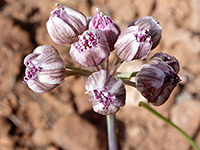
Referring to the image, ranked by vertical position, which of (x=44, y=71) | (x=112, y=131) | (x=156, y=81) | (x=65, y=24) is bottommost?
(x=112, y=131)

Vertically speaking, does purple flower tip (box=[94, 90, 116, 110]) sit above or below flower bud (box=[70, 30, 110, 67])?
below

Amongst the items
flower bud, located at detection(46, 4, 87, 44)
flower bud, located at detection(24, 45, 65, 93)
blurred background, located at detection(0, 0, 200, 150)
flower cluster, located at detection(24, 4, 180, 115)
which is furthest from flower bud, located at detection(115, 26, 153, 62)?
blurred background, located at detection(0, 0, 200, 150)

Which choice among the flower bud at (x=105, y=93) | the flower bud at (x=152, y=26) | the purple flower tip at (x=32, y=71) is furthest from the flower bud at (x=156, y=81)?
the purple flower tip at (x=32, y=71)

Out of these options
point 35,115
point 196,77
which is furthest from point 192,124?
point 35,115

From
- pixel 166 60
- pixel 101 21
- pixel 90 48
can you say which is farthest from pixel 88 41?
pixel 166 60

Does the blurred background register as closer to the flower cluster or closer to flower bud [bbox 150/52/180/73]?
the flower cluster

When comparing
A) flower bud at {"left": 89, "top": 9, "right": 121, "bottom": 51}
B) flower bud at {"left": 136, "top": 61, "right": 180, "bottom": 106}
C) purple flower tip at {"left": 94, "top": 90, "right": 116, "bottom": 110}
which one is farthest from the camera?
flower bud at {"left": 89, "top": 9, "right": 121, "bottom": 51}

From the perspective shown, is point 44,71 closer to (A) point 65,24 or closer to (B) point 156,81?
(A) point 65,24
